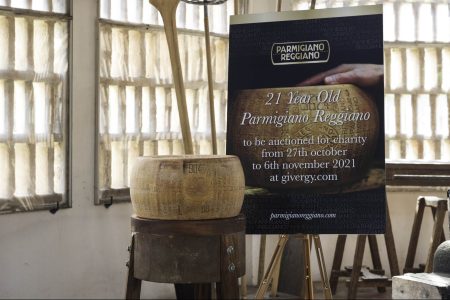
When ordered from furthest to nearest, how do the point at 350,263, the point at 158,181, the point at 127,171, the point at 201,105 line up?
the point at 350,263 < the point at 201,105 < the point at 127,171 < the point at 158,181

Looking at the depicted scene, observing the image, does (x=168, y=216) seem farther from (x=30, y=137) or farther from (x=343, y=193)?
(x=30, y=137)

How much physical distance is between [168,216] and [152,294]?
6.52 feet

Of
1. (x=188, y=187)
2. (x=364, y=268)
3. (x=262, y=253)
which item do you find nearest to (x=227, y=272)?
(x=188, y=187)

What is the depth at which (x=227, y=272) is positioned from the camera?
289 cm

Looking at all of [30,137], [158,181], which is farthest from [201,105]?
[158,181]

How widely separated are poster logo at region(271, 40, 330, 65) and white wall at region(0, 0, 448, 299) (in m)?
1.35

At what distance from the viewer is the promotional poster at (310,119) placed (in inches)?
133

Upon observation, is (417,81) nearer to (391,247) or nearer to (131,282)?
(391,247)

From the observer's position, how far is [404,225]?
5387 mm

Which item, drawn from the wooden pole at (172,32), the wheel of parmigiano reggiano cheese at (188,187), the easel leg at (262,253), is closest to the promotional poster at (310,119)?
the wooden pole at (172,32)

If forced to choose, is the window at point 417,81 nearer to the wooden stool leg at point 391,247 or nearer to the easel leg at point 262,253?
the wooden stool leg at point 391,247

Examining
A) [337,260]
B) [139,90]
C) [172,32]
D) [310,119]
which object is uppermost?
[172,32]

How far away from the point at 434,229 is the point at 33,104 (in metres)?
2.41

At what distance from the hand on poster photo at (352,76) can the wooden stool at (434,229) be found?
1.52 metres
